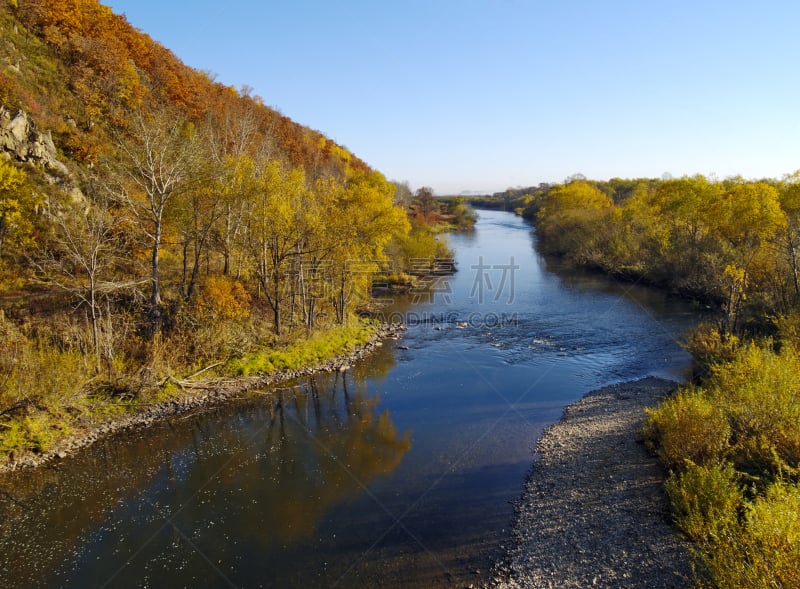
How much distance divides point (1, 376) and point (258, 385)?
8365 millimetres

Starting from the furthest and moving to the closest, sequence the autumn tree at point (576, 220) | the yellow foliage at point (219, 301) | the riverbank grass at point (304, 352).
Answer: the autumn tree at point (576, 220) → the yellow foliage at point (219, 301) → the riverbank grass at point (304, 352)

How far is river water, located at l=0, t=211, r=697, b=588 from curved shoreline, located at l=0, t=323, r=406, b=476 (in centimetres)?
57

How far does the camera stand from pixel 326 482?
42.7 feet

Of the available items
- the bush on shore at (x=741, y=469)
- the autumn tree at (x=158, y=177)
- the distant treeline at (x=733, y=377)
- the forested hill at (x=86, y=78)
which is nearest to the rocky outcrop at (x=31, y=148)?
the forested hill at (x=86, y=78)

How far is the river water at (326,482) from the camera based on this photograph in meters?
10.1

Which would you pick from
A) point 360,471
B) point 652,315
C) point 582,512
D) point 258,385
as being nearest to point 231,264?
point 258,385

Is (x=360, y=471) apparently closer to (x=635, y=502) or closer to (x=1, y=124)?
(x=635, y=502)

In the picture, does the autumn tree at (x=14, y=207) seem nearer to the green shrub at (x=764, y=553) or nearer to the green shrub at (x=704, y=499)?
the green shrub at (x=704, y=499)

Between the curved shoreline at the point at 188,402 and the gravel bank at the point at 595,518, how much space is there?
35.8 feet

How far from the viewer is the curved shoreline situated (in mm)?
14133

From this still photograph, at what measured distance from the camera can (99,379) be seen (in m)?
17.1

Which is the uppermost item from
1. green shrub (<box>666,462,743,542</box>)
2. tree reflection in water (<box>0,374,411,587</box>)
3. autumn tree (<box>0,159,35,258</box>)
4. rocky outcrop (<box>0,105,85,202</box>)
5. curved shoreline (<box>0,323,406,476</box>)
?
rocky outcrop (<box>0,105,85,202</box>)

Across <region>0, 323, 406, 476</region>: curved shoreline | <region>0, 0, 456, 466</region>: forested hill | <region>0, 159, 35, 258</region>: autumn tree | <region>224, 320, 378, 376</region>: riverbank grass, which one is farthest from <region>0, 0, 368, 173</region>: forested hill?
<region>0, 323, 406, 476</region>: curved shoreline

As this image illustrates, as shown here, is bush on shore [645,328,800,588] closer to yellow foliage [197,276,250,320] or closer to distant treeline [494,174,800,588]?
distant treeline [494,174,800,588]
